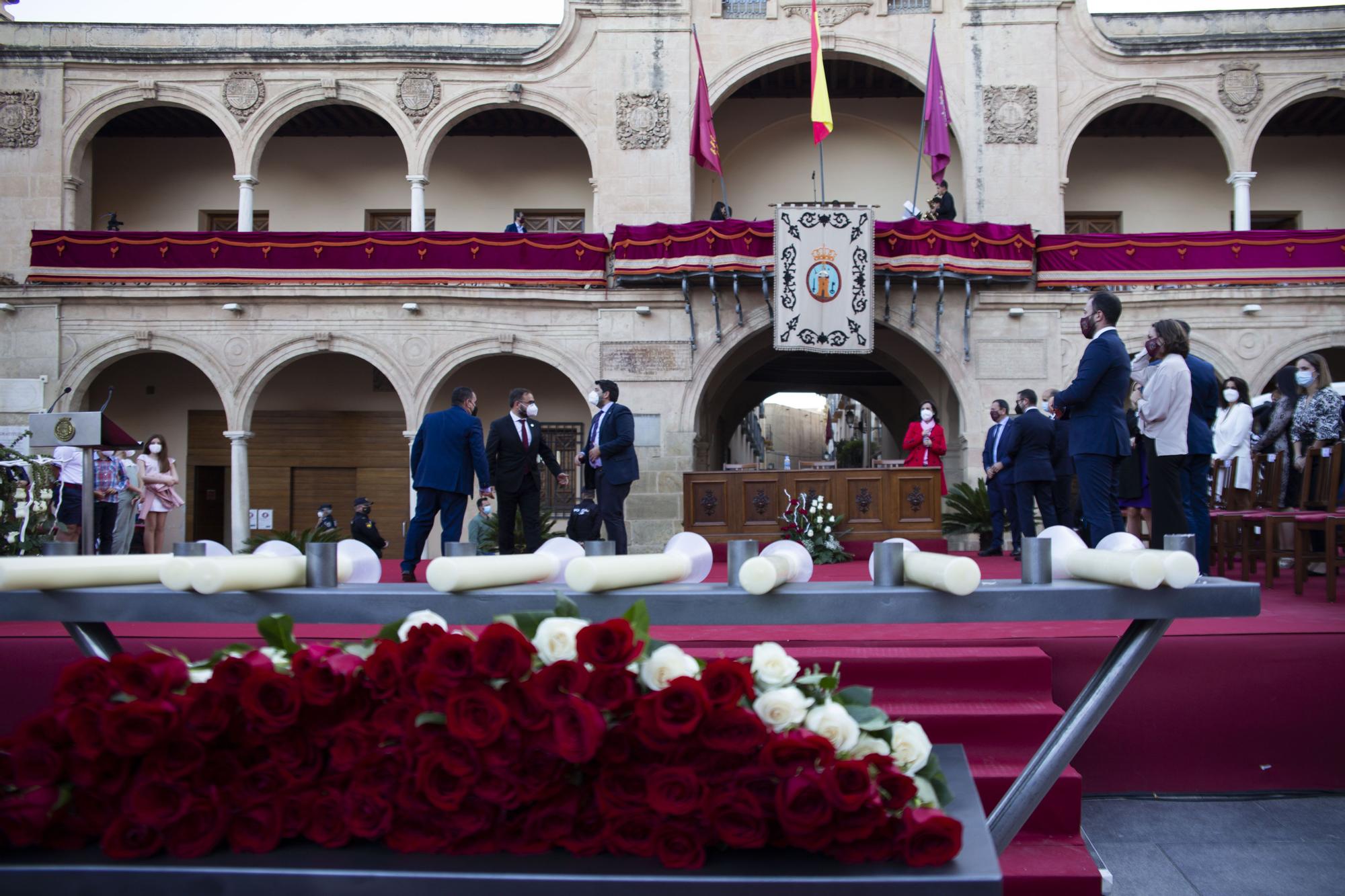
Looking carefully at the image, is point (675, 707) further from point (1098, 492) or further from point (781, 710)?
point (1098, 492)

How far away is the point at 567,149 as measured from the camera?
17516mm

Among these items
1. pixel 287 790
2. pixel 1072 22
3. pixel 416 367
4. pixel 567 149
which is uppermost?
pixel 1072 22

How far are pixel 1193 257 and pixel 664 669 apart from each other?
51.0 ft

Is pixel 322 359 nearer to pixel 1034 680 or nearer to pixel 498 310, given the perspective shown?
pixel 498 310

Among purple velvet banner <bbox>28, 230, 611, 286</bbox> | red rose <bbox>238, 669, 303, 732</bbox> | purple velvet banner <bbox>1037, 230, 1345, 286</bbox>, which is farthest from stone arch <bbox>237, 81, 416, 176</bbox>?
red rose <bbox>238, 669, 303, 732</bbox>

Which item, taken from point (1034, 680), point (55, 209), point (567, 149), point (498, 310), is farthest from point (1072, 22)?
point (55, 209)

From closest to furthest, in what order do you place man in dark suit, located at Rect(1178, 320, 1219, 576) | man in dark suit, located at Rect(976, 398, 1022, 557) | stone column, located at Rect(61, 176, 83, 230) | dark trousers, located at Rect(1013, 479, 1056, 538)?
man in dark suit, located at Rect(1178, 320, 1219, 576)
dark trousers, located at Rect(1013, 479, 1056, 538)
man in dark suit, located at Rect(976, 398, 1022, 557)
stone column, located at Rect(61, 176, 83, 230)

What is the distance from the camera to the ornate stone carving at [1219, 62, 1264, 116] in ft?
49.8

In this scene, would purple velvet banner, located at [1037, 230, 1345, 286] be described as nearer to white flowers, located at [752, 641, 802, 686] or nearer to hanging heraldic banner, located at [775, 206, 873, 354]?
hanging heraldic banner, located at [775, 206, 873, 354]

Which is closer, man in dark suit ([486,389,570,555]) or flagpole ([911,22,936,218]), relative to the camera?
man in dark suit ([486,389,570,555])

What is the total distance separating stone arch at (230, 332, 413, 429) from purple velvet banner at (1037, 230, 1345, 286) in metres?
9.91

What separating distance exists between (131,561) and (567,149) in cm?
1659

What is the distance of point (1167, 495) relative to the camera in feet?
18.5

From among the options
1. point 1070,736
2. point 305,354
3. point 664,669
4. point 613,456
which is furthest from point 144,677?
point 305,354
